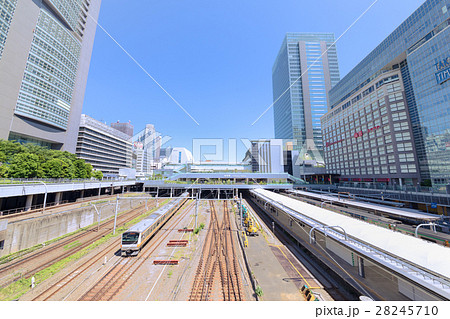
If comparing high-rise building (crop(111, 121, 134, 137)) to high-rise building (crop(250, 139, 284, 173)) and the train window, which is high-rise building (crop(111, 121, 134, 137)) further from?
the train window

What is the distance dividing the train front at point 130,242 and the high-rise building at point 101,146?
79.0 m

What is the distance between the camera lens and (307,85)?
87.0 metres

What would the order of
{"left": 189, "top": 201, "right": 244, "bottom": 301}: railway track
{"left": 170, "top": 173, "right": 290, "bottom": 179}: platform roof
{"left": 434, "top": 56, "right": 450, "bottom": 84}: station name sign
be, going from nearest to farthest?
1. {"left": 189, "top": 201, "right": 244, "bottom": 301}: railway track
2. {"left": 434, "top": 56, "right": 450, "bottom": 84}: station name sign
3. {"left": 170, "top": 173, "right": 290, "bottom": 179}: platform roof

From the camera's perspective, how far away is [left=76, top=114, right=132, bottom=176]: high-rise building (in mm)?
A: 74213

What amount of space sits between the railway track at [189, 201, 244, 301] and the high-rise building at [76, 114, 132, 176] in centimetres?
8300

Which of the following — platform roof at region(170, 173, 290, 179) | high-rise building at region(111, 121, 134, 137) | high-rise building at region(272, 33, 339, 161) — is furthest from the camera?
high-rise building at region(111, 121, 134, 137)

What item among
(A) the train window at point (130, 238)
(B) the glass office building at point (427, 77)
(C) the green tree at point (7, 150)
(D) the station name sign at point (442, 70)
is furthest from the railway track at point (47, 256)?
(D) the station name sign at point (442, 70)

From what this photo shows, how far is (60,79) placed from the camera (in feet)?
173

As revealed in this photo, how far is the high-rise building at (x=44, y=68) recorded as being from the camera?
38531 mm

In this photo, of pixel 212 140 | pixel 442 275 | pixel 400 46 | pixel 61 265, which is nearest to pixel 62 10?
pixel 212 140

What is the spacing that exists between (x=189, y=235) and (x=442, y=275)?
1878 cm

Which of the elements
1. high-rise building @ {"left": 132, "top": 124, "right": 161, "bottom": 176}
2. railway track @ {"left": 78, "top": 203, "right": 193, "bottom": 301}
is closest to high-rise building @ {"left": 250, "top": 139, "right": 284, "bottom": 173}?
railway track @ {"left": 78, "top": 203, "right": 193, "bottom": 301}

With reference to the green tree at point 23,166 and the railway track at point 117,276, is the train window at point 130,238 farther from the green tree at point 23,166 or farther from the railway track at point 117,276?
the green tree at point 23,166

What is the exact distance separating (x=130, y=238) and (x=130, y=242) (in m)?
0.32
